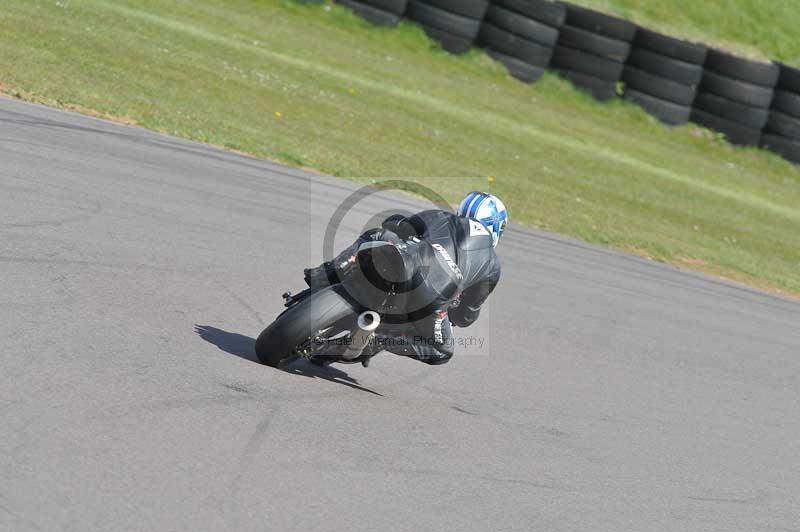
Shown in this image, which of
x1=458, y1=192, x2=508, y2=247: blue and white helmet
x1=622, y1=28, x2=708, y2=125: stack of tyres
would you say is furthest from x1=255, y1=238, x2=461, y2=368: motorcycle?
x1=622, y1=28, x2=708, y2=125: stack of tyres

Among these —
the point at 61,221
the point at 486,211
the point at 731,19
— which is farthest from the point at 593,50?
the point at 486,211

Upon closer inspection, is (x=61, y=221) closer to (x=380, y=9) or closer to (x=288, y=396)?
(x=288, y=396)

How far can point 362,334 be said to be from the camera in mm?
6242

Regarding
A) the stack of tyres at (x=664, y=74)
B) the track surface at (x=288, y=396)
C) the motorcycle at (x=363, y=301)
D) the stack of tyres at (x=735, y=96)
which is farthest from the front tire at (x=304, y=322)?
the stack of tyres at (x=735, y=96)

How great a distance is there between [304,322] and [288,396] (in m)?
0.45

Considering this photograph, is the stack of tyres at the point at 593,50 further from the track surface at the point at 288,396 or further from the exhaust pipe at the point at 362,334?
the exhaust pipe at the point at 362,334

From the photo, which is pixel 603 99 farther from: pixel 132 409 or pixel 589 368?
pixel 132 409

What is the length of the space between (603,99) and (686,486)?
21.2m

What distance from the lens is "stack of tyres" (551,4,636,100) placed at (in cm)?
2520

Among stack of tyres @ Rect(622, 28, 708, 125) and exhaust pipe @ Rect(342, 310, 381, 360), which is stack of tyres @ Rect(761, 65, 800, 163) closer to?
stack of tyres @ Rect(622, 28, 708, 125)

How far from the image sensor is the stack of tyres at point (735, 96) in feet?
82.5

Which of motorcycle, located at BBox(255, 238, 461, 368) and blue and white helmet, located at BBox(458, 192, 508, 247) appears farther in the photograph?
blue and white helmet, located at BBox(458, 192, 508, 247)

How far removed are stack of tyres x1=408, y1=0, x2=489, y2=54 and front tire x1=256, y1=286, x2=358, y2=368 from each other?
19.9 m

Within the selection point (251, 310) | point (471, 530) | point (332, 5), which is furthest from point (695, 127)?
point (471, 530)
